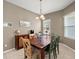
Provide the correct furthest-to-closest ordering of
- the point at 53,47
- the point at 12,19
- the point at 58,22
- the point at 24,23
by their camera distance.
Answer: the point at 58,22, the point at 24,23, the point at 12,19, the point at 53,47

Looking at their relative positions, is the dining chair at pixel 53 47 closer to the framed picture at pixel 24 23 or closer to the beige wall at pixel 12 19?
the beige wall at pixel 12 19

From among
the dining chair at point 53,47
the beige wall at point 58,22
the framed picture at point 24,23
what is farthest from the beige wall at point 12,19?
the dining chair at point 53,47

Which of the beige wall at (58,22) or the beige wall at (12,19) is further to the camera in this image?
the beige wall at (58,22)

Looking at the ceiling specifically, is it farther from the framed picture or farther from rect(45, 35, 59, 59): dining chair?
rect(45, 35, 59, 59): dining chair

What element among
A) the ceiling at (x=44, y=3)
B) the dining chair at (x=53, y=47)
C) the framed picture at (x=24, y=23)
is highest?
the ceiling at (x=44, y=3)

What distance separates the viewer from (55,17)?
7.40 metres

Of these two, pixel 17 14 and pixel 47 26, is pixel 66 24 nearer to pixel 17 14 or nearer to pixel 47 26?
pixel 47 26

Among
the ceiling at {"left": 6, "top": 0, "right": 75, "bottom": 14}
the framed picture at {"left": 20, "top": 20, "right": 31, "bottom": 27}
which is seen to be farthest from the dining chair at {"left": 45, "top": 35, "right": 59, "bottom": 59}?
the framed picture at {"left": 20, "top": 20, "right": 31, "bottom": 27}

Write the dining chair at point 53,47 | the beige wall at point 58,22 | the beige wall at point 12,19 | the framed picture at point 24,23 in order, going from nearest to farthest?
the dining chair at point 53,47
the beige wall at point 12,19
the framed picture at point 24,23
the beige wall at point 58,22

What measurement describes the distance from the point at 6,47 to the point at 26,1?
2.54m

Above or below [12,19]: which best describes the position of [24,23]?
below

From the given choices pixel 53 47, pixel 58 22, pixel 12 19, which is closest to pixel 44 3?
pixel 12 19

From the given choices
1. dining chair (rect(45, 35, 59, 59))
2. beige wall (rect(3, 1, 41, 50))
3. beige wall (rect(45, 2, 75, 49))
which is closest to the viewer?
dining chair (rect(45, 35, 59, 59))

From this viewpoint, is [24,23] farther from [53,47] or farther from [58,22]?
[53,47]
